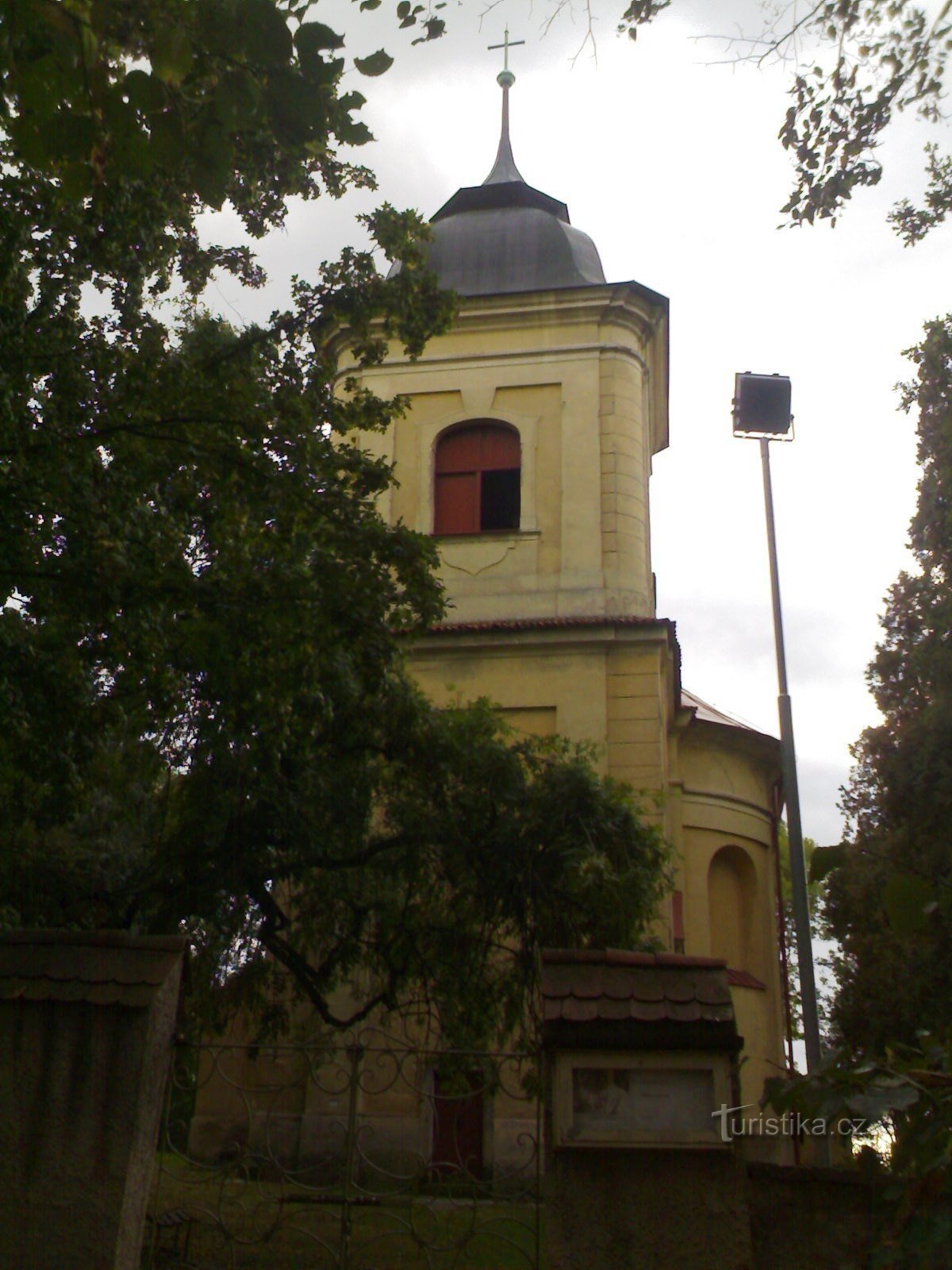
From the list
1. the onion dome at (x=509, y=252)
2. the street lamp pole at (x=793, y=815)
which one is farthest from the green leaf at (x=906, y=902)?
the onion dome at (x=509, y=252)

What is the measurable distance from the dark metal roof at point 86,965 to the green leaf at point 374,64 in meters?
3.55

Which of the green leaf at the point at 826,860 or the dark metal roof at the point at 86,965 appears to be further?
the dark metal roof at the point at 86,965

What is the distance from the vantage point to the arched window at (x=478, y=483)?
18.8 meters

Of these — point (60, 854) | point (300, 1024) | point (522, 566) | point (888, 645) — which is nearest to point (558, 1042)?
point (60, 854)

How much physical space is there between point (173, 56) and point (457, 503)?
15098 millimetres

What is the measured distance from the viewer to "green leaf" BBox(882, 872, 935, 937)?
2.71 meters

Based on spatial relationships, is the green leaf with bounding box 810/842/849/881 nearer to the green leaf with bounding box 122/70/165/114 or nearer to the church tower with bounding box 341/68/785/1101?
the green leaf with bounding box 122/70/165/114

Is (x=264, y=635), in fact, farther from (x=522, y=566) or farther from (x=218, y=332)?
(x=522, y=566)

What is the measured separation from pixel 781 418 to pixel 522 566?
5607mm

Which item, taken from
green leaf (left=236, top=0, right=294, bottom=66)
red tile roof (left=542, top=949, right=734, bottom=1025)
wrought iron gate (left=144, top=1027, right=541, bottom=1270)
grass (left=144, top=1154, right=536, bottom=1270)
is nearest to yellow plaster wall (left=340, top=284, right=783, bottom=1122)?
wrought iron gate (left=144, top=1027, right=541, bottom=1270)

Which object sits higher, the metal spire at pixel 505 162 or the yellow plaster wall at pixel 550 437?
the metal spire at pixel 505 162

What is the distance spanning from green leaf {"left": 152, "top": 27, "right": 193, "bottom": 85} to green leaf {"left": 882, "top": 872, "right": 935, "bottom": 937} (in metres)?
3.05

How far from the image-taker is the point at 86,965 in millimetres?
5453

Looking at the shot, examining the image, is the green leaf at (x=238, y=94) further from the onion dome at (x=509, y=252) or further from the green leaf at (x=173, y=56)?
the onion dome at (x=509, y=252)
